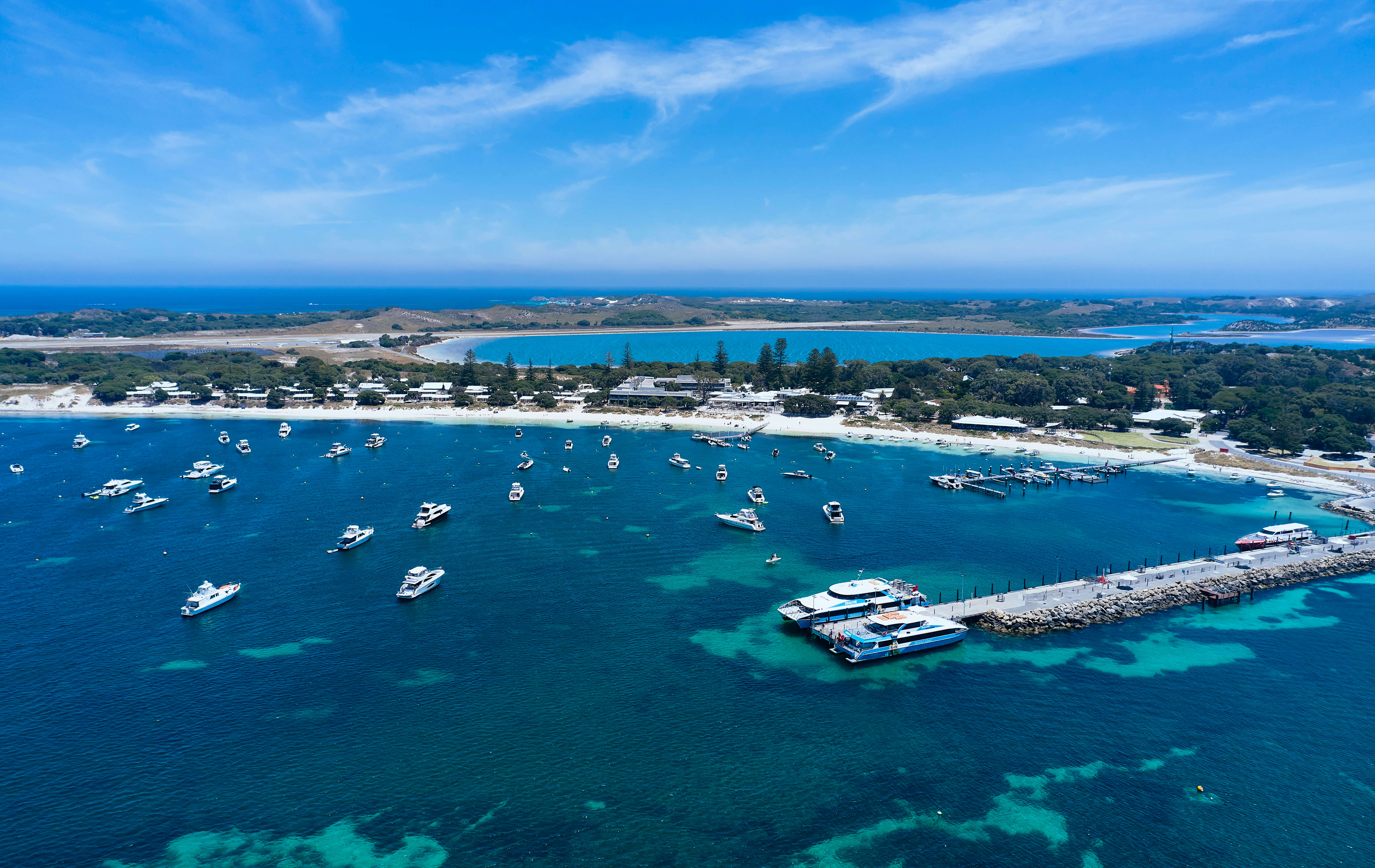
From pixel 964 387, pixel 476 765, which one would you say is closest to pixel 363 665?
pixel 476 765

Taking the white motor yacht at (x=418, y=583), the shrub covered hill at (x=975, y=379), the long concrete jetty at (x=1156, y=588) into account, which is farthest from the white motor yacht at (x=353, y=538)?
the shrub covered hill at (x=975, y=379)

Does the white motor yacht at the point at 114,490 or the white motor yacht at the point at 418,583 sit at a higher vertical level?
the white motor yacht at the point at 114,490

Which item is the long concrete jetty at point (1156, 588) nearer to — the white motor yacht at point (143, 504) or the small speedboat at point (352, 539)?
the small speedboat at point (352, 539)

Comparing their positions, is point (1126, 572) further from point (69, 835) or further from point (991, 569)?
point (69, 835)

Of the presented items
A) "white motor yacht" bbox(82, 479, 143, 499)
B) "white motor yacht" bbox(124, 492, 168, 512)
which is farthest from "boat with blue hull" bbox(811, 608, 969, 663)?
"white motor yacht" bbox(82, 479, 143, 499)

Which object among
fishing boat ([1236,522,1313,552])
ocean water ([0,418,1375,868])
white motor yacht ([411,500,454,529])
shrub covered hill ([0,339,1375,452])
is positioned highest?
shrub covered hill ([0,339,1375,452])

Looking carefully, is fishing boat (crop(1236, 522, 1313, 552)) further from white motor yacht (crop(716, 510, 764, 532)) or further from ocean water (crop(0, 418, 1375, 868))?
white motor yacht (crop(716, 510, 764, 532))

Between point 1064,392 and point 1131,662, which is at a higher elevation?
point 1064,392
